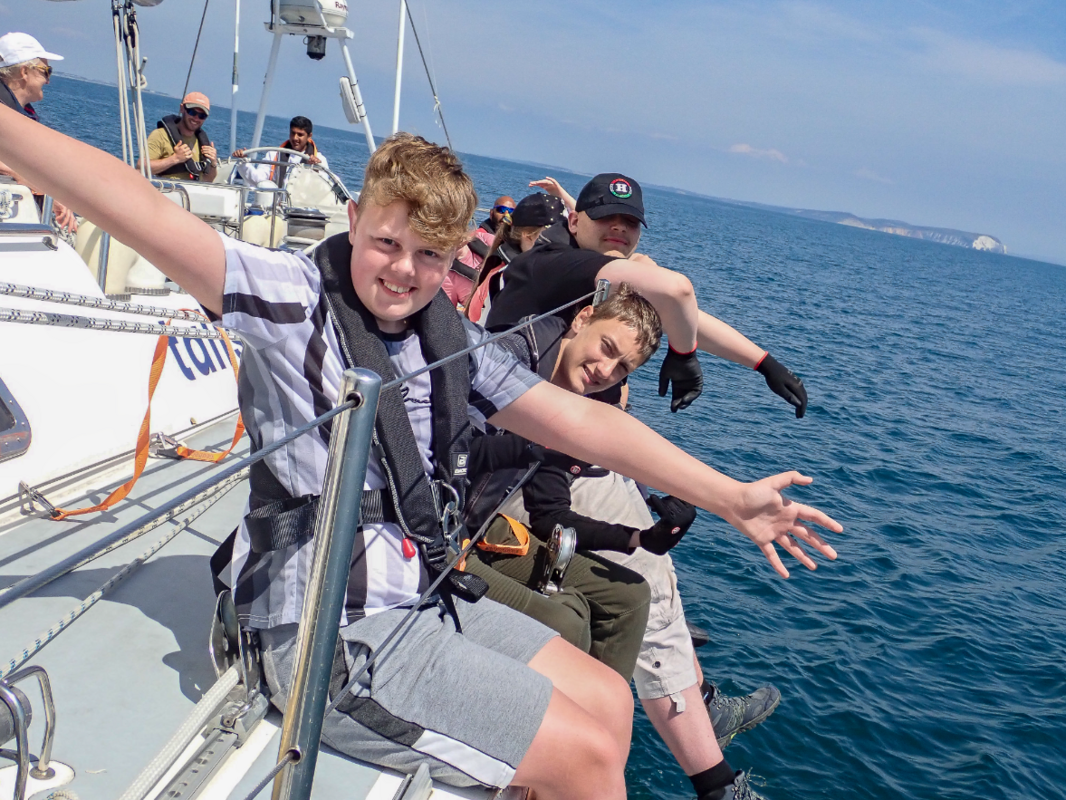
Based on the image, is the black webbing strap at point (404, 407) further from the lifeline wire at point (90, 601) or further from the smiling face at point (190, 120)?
the smiling face at point (190, 120)

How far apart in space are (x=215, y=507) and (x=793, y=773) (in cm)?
368

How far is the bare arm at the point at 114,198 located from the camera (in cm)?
150

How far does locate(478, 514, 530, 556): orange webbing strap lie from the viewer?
2.89 metres

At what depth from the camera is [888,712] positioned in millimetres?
5949

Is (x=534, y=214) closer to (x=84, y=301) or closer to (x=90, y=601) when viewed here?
(x=84, y=301)

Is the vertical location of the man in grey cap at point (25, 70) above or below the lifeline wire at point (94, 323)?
above

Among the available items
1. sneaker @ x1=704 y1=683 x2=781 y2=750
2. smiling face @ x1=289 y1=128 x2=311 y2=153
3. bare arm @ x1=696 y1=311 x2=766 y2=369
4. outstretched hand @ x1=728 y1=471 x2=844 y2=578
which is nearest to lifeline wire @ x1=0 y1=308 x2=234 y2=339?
bare arm @ x1=696 y1=311 x2=766 y2=369

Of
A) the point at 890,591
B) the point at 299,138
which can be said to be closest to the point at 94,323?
the point at 890,591

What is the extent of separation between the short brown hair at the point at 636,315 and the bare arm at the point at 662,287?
36mm

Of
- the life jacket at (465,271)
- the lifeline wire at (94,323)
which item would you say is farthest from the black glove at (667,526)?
the life jacket at (465,271)

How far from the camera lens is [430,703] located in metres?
1.87

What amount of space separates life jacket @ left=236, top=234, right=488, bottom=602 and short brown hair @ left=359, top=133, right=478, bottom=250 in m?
0.20

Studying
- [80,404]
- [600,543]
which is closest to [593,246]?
[600,543]

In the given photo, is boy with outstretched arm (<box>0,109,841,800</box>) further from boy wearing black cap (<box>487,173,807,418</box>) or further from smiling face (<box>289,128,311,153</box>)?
smiling face (<box>289,128,311,153</box>)
